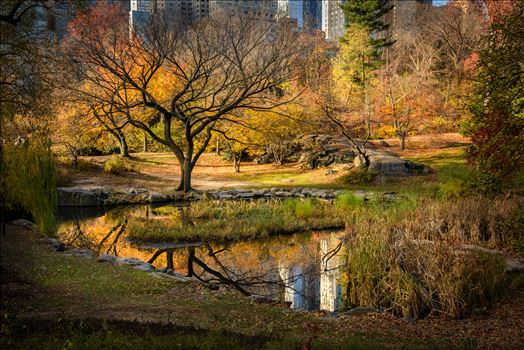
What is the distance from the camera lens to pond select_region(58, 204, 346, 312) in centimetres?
884

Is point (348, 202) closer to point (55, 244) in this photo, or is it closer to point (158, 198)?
point (158, 198)

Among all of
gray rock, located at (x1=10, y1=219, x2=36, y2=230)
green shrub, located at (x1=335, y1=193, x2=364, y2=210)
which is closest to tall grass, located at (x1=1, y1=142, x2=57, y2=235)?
gray rock, located at (x1=10, y1=219, x2=36, y2=230)

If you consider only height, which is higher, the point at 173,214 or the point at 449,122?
the point at 449,122

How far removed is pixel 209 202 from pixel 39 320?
1259 centimetres

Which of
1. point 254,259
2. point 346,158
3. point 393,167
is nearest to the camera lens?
point 254,259

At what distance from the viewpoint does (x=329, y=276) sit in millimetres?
9625

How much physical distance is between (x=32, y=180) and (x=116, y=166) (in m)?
13.0

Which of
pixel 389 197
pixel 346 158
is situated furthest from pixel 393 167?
pixel 389 197

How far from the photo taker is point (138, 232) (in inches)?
515

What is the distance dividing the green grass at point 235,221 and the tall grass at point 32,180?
7.67 feet

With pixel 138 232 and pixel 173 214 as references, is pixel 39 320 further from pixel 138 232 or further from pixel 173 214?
pixel 173 214

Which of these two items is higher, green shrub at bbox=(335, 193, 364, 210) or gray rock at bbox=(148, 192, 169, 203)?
green shrub at bbox=(335, 193, 364, 210)

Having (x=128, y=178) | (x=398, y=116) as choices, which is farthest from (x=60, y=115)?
(x=398, y=116)

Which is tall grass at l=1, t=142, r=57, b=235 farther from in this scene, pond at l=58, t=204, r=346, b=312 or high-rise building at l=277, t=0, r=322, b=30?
high-rise building at l=277, t=0, r=322, b=30
